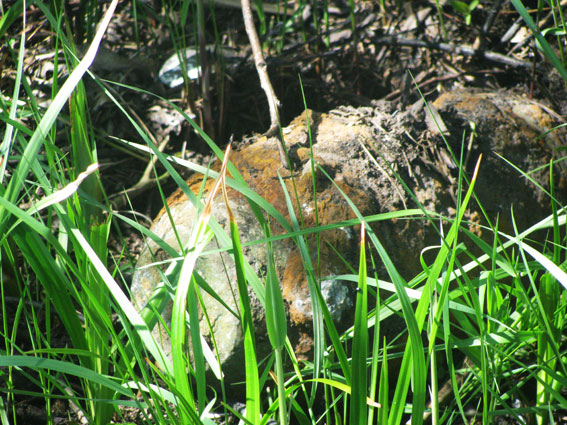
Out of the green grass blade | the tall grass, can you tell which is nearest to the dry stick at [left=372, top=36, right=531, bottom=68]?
the tall grass

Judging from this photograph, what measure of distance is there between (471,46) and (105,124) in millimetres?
1575

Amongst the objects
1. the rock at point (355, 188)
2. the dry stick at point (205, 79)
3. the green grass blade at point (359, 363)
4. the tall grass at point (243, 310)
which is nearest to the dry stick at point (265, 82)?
the rock at point (355, 188)

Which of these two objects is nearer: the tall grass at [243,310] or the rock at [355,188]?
the tall grass at [243,310]

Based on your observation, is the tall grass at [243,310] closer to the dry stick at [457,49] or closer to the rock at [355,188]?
the rock at [355,188]

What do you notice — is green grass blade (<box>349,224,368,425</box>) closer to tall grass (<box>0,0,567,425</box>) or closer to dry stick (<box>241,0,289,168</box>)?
tall grass (<box>0,0,567,425</box>)

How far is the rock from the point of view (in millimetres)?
1301

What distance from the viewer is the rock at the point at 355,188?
1301mm

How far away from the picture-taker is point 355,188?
57.6 inches

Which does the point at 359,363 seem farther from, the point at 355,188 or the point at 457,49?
the point at 457,49

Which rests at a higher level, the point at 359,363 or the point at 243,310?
the point at 243,310

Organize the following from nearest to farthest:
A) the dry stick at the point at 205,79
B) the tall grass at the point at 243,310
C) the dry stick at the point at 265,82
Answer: the tall grass at the point at 243,310 → the dry stick at the point at 265,82 → the dry stick at the point at 205,79

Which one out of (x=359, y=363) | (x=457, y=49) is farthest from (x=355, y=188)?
(x=457, y=49)

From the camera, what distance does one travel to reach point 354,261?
136 centimetres

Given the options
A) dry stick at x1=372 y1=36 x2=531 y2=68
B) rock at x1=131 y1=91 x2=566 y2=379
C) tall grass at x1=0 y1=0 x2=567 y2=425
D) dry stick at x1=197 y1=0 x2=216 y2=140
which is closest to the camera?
tall grass at x1=0 y1=0 x2=567 y2=425
